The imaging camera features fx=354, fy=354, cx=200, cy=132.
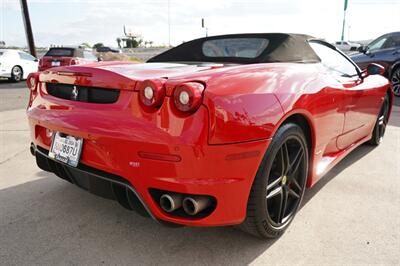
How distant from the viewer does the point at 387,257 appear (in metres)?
2.17

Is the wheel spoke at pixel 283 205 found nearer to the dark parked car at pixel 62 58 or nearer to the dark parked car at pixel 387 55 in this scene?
the dark parked car at pixel 387 55

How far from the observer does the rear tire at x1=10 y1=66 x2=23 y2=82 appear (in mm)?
13111

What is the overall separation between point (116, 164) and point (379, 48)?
31.6 feet

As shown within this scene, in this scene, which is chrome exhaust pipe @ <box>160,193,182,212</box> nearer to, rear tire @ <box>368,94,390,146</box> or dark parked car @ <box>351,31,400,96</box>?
rear tire @ <box>368,94,390,146</box>

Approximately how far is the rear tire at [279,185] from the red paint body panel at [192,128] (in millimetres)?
80

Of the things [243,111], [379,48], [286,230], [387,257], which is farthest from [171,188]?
[379,48]

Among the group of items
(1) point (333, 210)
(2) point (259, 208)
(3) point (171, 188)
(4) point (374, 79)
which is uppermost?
(4) point (374, 79)

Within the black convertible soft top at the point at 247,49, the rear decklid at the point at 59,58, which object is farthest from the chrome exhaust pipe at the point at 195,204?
the rear decklid at the point at 59,58

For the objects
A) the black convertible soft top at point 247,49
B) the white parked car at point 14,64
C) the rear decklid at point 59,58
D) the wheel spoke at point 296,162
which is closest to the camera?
the wheel spoke at point 296,162

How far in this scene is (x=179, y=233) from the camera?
2.42 m

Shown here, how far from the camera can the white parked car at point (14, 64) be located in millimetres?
12703

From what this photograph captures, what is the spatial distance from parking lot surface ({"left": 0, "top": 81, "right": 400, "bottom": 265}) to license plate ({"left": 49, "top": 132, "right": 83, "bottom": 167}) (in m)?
0.54

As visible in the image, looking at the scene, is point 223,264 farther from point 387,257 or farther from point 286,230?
point 387,257

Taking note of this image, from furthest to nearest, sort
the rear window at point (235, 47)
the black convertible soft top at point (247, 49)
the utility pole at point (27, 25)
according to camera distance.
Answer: the utility pole at point (27, 25) → the rear window at point (235, 47) → the black convertible soft top at point (247, 49)
